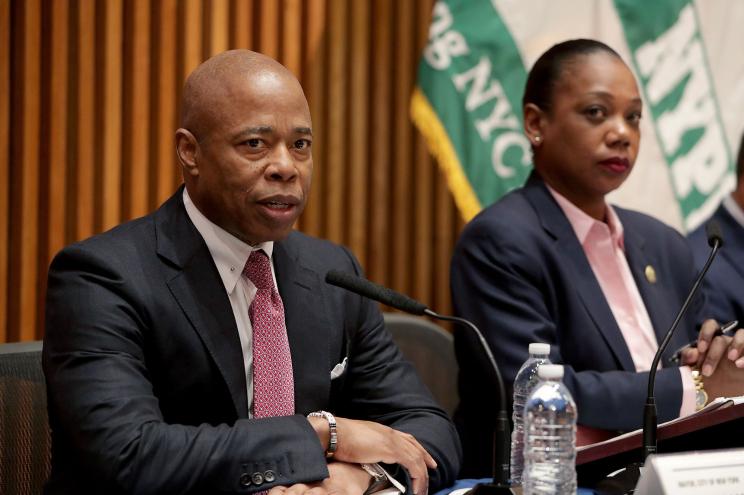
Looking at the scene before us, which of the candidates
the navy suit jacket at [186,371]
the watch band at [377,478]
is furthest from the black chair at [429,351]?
the watch band at [377,478]

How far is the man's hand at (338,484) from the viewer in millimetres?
1985

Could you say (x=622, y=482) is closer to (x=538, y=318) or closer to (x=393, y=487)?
(x=393, y=487)

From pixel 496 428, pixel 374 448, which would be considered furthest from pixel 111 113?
pixel 496 428

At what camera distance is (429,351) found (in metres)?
3.26

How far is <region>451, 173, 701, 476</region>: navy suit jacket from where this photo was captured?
276 centimetres

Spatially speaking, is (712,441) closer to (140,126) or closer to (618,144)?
(618,144)

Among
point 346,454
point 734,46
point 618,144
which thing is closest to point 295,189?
point 346,454

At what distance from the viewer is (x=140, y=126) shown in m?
3.67

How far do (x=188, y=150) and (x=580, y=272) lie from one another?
46.5 inches

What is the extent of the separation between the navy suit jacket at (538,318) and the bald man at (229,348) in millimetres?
411

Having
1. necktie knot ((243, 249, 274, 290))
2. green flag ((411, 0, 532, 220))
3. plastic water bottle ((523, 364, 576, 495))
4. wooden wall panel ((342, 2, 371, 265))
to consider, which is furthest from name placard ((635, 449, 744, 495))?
wooden wall panel ((342, 2, 371, 265))

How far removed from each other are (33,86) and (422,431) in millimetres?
1912

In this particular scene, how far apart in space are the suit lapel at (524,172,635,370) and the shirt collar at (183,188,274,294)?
3.27ft

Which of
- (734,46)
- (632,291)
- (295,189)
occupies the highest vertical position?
(734,46)
